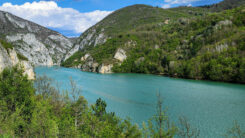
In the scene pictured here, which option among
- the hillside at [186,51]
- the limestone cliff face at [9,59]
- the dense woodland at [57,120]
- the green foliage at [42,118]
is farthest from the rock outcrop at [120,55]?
the green foliage at [42,118]

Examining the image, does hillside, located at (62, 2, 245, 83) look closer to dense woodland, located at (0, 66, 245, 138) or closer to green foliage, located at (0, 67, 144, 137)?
dense woodland, located at (0, 66, 245, 138)

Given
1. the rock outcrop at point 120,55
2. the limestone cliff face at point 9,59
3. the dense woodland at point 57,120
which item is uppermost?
the rock outcrop at point 120,55

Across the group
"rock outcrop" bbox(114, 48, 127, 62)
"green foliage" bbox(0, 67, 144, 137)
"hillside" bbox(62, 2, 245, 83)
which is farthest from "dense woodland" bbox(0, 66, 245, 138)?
"rock outcrop" bbox(114, 48, 127, 62)

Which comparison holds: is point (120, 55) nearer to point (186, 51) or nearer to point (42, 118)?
point (186, 51)

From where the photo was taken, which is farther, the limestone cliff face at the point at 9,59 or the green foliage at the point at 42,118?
the limestone cliff face at the point at 9,59

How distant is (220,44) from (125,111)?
7152cm

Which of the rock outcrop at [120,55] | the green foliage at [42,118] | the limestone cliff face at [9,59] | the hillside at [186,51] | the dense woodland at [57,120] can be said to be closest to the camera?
the dense woodland at [57,120]

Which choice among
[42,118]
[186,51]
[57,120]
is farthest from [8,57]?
[186,51]

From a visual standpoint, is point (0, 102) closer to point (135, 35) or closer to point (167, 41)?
point (167, 41)

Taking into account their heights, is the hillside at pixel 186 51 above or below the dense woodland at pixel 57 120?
above

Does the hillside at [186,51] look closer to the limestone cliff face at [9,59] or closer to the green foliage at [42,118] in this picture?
the green foliage at [42,118]

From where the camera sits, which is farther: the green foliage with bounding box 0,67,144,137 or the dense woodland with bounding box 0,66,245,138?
the green foliage with bounding box 0,67,144,137

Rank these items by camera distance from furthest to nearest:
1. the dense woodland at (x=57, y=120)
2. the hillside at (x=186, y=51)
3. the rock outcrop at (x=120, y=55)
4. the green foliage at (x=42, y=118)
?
1. the rock outcrop at (x=120, y=55)
2. the hillside at (x=186, y=51)
3. the green foliage at (x=42, y=118)
4. the dense woodland at (x=57, y=120)

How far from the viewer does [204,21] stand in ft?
397
